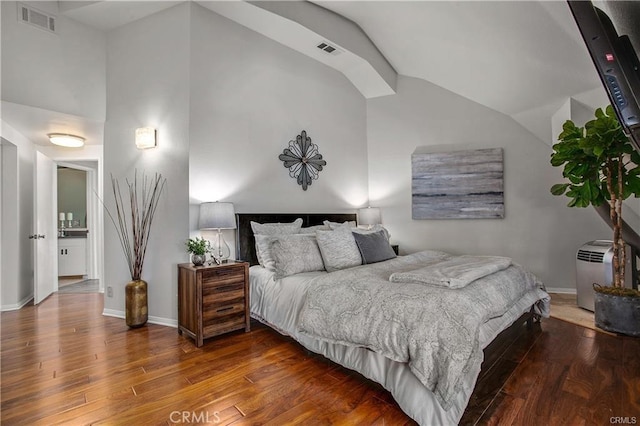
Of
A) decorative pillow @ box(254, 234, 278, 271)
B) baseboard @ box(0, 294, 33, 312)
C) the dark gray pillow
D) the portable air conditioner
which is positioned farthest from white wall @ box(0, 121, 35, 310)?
the portable air conditioner

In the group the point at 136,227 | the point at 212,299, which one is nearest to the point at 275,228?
the point at 212,299

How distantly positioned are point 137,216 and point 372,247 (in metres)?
2.62

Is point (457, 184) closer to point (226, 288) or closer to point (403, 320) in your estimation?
point (403, 320)

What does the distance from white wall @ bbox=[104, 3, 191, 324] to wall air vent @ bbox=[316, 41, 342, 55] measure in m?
1.55

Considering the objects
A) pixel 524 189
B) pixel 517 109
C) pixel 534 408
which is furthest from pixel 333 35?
pixel 534 408

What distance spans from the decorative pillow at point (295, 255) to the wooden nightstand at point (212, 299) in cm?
38

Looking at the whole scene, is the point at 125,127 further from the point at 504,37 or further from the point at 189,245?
the point at 504,37

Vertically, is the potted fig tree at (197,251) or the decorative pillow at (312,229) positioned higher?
the decorative pillow at (312,229)

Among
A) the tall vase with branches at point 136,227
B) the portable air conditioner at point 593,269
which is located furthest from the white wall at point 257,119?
the portable air conditioner at point 593,269

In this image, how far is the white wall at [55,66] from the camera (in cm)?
323

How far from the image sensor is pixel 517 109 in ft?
14.4

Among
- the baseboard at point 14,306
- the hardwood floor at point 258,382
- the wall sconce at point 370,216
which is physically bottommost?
the hardwood floor at point 258,382

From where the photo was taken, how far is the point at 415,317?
73.2 inches

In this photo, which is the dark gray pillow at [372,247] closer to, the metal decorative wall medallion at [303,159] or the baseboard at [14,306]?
the metal decorative wall medallion at [303,159]
